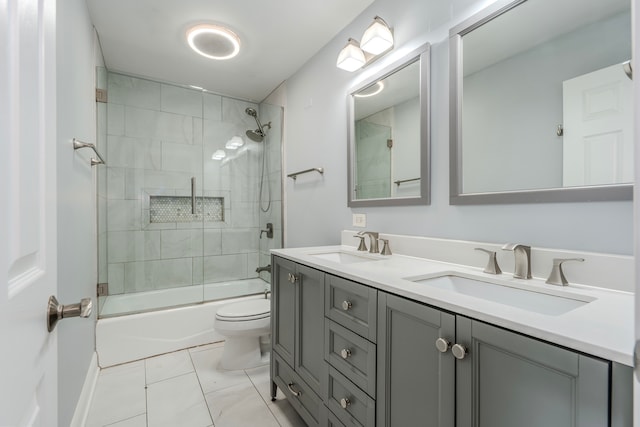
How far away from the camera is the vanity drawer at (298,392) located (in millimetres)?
1297

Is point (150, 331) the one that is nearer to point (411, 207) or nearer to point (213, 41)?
point (411, 207)

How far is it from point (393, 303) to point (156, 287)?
2748mm

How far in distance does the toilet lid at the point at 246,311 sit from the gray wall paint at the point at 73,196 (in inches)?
A: 31.8

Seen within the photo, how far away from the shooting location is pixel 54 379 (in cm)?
63

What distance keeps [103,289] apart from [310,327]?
2166 mm

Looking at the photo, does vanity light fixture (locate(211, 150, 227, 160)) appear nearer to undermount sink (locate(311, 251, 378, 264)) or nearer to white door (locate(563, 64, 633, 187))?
undermount sink (locate(311, 251, 378, 264))

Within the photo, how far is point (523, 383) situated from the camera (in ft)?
2.00

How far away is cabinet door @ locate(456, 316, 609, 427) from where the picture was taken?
1.71 feet

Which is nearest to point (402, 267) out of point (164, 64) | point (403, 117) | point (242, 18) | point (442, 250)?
point (442, 250)

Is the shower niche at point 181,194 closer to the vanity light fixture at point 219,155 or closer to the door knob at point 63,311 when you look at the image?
the vanity light fixture at point 219,155

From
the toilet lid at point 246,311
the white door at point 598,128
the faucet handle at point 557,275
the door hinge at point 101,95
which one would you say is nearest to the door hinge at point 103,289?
the toilet lid at point 246,311

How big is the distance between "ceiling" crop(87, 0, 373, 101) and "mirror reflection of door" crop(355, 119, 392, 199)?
2.60 ft

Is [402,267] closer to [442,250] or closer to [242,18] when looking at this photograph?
[442,250]

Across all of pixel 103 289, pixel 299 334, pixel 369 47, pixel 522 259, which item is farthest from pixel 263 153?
pixel 522 259
